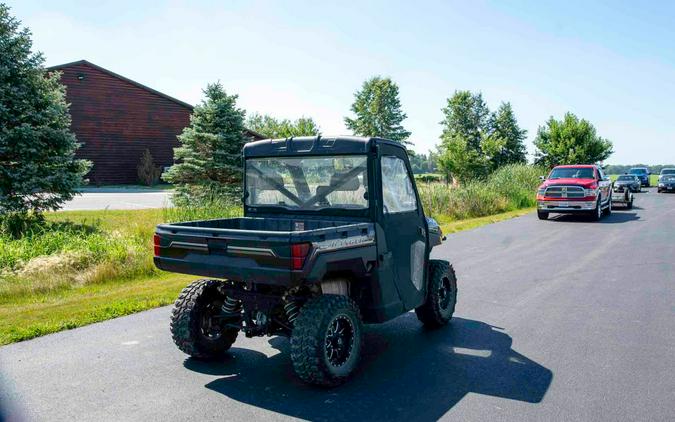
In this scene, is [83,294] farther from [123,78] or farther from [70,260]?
[123,78]

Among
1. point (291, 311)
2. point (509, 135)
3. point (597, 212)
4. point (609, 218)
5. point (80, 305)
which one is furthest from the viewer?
point (509, 135)

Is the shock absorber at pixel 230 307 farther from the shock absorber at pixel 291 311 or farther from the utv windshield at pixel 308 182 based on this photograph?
the utv windshield at pixel 308 182

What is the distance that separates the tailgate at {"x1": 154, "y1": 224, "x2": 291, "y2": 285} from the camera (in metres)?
4.31

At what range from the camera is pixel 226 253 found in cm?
463

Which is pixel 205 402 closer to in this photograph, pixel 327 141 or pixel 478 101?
pixel 327 141

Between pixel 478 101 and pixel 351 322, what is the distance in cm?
8914

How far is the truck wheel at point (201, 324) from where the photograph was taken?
5.25 meters

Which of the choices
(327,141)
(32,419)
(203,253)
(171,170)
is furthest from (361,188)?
(171,170)

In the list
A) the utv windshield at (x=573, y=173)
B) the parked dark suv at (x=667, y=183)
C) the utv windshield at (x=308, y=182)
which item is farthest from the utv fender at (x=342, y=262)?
the parked dark suv at (x=667, y=183)

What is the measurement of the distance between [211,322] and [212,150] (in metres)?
17.2

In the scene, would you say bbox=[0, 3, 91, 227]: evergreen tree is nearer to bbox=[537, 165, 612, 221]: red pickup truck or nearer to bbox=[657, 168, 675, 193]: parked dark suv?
bbox=[537, 165, 612, 221]: red pickup truck

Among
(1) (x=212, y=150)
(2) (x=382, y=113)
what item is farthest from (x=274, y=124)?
(1) (x=212, y=150)

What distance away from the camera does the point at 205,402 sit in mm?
4391

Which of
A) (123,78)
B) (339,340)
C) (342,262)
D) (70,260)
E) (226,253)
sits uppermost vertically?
(123,78)
